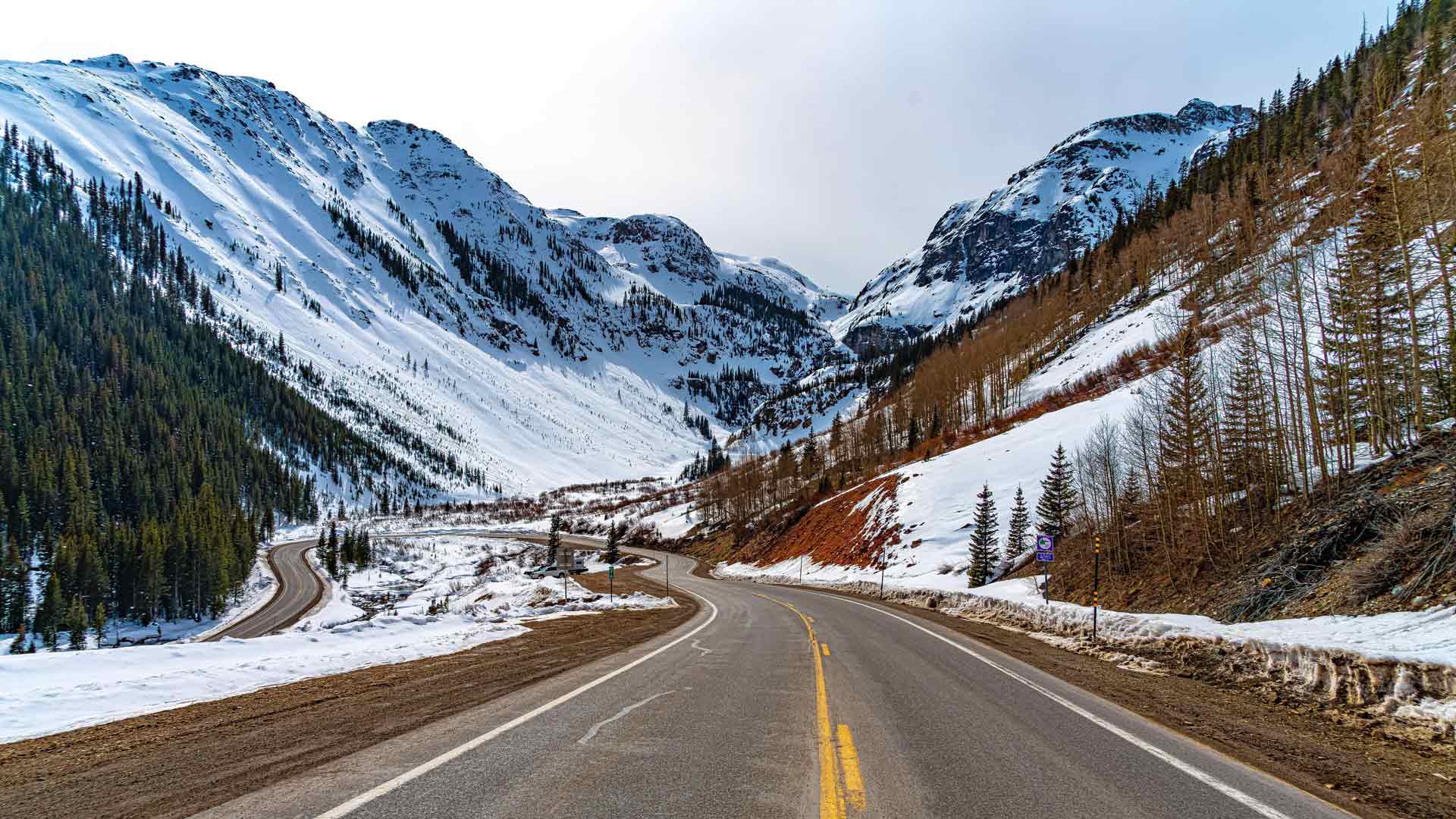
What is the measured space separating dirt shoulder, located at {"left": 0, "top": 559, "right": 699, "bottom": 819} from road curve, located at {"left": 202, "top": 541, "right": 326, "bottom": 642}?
47554 mm

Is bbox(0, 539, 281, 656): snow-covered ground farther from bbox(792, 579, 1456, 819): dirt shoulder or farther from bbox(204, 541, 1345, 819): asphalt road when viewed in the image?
bbox(792, 579, 1456, 819): dirt shoulder

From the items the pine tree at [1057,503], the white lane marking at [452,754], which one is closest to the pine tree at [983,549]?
the pine tree at [1057,503]

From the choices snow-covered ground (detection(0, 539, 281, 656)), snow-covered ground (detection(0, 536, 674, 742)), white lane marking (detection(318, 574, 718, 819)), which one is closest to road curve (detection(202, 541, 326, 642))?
snow-covered ground (detection(0, 539, 281, 656))

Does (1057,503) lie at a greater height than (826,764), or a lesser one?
greater

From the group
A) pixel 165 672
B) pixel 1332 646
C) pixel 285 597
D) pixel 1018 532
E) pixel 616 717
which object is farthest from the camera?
pixel 285 597

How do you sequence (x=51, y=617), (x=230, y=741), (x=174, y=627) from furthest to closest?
1. (x=174, y=627)
2. (x=51, y=617)
3. (x=230, y=741)

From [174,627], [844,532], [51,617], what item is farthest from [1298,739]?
[174,627]

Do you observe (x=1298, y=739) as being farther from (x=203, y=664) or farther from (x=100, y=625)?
(x=100, y=625)

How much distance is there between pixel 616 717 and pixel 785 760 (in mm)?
2312

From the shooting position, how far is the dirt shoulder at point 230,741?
4438 millimetres

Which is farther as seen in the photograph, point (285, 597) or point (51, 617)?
point (285, 597)

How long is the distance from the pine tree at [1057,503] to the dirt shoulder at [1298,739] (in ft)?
72.3

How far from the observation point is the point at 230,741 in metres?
5.92

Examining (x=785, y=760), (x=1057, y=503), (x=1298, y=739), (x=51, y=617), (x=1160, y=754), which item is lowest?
(x=51, y=617)
